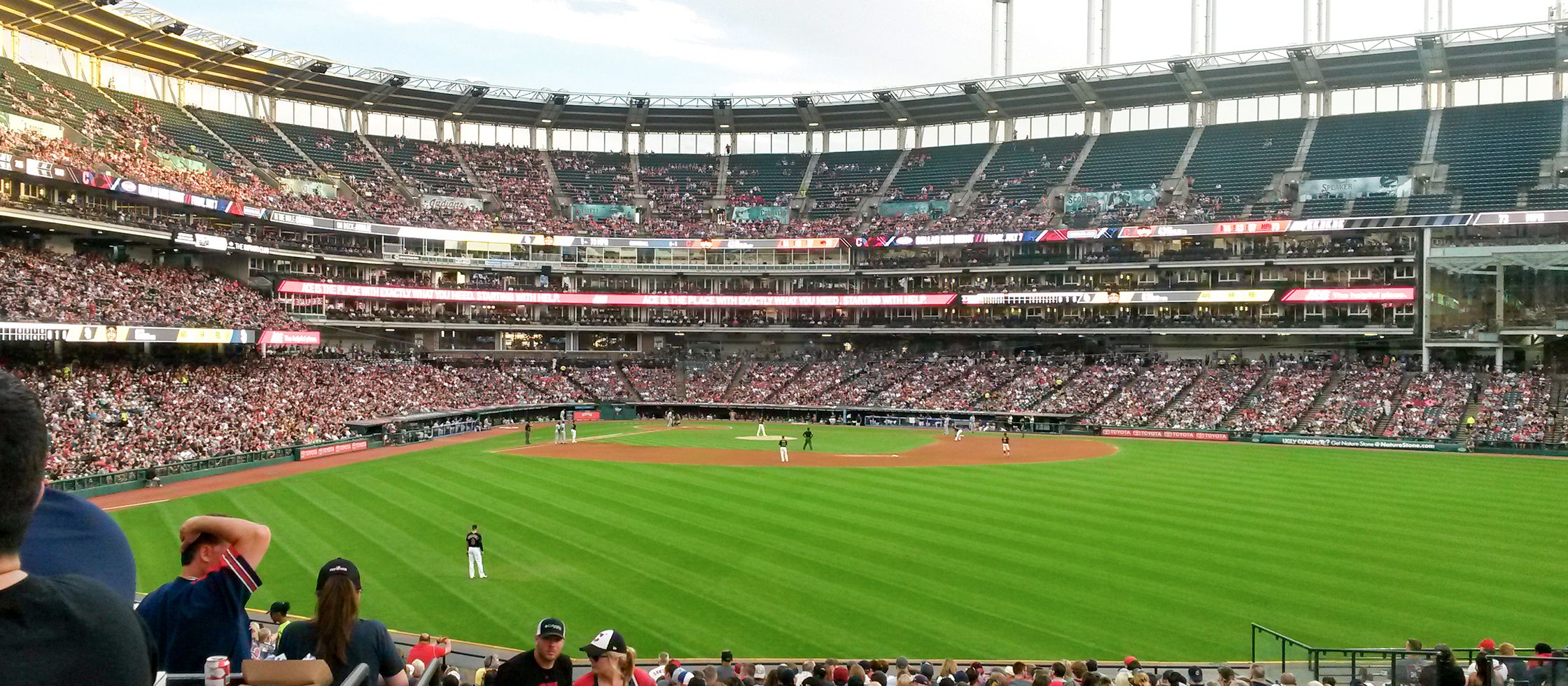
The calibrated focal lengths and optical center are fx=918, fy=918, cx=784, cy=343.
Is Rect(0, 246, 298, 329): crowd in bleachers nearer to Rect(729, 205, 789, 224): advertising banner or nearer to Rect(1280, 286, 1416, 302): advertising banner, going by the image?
Rect(729, 205, 789, 224): advertising banner

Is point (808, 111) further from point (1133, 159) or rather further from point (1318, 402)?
point (1318, 402)

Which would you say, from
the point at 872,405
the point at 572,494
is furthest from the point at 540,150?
the point at 572,494

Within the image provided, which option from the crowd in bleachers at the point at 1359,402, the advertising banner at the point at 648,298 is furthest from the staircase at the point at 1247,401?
the advertising banner at the point at 648,298

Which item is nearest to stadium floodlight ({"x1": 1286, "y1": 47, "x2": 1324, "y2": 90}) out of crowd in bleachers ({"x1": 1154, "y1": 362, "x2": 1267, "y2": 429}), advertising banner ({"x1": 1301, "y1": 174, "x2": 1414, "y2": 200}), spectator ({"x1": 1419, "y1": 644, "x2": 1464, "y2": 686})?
advertising banner ({"x1": 1301, "y1": 174, "x2": 1414, "y2": 200})

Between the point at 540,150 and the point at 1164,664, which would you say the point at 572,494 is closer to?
the point at 1164,664

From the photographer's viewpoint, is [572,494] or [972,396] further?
[972,396]

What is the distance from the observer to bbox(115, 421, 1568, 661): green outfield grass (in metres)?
17.4

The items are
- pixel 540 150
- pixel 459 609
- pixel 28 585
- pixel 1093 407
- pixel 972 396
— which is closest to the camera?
pixel 28 585

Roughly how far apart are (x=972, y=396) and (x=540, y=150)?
51.5m

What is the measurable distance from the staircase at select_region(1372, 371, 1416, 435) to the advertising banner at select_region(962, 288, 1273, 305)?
9879 mm

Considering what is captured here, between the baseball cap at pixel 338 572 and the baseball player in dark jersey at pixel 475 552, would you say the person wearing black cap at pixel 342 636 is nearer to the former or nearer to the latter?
the baseball cap at pixel 338 572

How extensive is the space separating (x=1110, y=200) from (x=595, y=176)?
157 feet

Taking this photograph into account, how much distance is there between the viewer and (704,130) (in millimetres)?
95062

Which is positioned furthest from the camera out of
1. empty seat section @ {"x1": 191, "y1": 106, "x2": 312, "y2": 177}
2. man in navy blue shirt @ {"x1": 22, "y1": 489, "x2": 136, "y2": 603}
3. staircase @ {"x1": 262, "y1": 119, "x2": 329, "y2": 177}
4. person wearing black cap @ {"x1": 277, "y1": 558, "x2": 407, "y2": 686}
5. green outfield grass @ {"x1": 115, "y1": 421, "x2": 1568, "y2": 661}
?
staircase @ {"x1": 262, "y1": 119, "x2": 329, "y2": 177}
